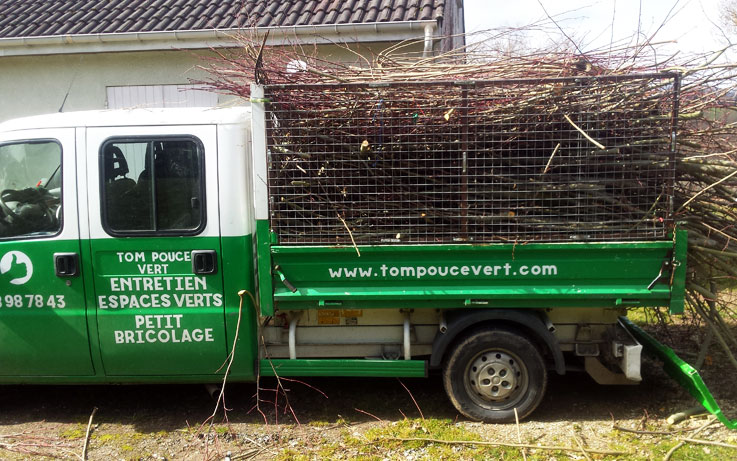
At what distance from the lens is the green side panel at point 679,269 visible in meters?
3.61

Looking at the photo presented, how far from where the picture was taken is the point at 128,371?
13.1ft

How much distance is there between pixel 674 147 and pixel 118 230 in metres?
3.82

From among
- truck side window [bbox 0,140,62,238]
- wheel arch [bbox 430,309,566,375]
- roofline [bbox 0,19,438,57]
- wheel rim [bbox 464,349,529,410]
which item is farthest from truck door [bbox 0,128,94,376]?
roofline [bbox 0,19,438,57]

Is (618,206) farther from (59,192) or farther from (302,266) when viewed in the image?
(59,192)

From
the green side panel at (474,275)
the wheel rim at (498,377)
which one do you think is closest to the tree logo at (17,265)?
the green side panel at (474,275)

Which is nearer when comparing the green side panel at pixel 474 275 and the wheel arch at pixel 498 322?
the green side panel at pixel 474 275

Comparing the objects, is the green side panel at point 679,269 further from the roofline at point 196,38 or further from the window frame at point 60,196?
the window frame at point 60,196

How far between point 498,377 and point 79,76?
694 cm

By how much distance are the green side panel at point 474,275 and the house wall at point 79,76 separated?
4.32 meters

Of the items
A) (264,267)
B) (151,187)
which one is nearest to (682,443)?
(264,267)

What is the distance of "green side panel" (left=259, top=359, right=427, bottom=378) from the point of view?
3.96 metres

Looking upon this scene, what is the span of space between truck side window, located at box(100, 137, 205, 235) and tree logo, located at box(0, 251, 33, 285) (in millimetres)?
627

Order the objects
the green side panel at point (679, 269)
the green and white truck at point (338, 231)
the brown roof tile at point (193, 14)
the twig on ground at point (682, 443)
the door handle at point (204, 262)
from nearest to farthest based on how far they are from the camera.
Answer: the twig on ground at point (682, 443)
the green side panel at point (679, 269)
the green and white truck at point (338, 231)
the door handle at point (204, 262)
the brown roof tile at point (193, 14)

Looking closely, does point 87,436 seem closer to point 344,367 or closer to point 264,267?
point 264,267
